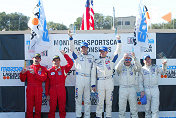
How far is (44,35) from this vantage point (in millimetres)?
5645

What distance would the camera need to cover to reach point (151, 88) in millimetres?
5223

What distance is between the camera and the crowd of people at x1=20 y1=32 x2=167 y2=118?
17.0ft

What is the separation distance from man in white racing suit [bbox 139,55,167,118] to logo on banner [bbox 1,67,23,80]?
10.4 feet

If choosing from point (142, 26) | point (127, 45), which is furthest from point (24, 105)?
point (142, 26)

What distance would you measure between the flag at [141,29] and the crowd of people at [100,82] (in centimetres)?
43

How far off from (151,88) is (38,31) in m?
3.02

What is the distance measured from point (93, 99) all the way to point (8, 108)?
2.25m

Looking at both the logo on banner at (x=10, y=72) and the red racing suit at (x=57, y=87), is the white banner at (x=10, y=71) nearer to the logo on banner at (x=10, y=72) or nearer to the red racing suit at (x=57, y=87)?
the logo on banner at (x=10, y=72)

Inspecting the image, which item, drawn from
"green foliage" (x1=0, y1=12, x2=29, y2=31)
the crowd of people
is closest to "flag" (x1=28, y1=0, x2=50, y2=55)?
the crowd of people

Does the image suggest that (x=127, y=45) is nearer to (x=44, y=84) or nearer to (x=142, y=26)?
(x=142, y=26)

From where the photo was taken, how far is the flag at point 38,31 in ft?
18.1

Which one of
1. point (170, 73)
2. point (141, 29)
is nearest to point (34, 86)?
point (141, 29)

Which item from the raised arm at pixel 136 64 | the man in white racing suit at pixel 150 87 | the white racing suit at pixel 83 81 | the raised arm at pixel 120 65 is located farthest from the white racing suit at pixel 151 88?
the white racing suit at pixel 83 81

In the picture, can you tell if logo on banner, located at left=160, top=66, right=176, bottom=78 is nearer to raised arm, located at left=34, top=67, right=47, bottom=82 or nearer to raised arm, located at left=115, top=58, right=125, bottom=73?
raised arm, located at left=115, top=58, right=125, bottom=73
